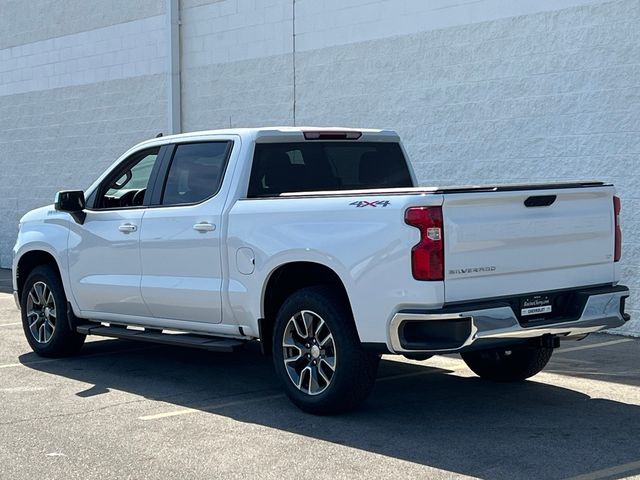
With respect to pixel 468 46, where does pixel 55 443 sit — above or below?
below

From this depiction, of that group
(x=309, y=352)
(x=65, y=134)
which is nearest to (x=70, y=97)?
(x=65, y=134)

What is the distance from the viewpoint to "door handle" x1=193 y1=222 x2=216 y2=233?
323 inches

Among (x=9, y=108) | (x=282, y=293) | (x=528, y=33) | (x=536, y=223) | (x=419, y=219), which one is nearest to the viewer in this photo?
(x=419, y=219)

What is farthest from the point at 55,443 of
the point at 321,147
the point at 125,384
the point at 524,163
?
the point at 524,163

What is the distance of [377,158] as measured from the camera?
29.5ft

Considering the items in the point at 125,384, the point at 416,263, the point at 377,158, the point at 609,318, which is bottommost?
the point at 125,384

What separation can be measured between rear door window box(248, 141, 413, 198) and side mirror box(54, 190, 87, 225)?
2024mm

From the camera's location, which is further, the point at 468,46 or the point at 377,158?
the point at 468,46

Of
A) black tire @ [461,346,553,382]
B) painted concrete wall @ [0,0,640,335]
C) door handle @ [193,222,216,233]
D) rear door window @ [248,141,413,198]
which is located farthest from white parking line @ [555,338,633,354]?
door handle @ [193,222,216,233]

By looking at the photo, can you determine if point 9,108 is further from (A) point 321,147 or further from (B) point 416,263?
(B) point 416,263

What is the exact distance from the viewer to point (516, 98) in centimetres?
1209

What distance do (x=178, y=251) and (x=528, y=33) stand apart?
5417 millimetres

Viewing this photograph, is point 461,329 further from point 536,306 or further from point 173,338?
point 173,338

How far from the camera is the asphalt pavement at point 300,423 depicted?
6133 millimetres
